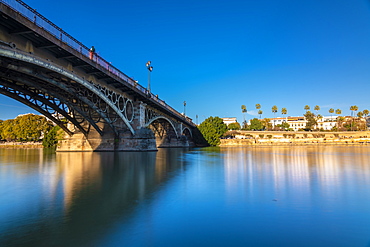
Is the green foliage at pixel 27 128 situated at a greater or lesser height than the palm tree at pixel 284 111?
lesser

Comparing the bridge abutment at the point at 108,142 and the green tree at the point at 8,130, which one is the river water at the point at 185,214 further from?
the green tree at the point at 8,130

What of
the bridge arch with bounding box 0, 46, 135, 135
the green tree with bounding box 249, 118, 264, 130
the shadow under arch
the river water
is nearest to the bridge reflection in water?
the river water

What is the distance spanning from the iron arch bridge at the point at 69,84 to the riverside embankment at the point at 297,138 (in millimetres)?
58172

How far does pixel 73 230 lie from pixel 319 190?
31.1ft

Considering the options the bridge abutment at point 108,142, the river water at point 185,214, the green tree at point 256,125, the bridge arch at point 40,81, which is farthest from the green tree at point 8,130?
the green tree at point 256,125

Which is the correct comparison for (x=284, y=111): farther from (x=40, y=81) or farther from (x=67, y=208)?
(x=67, y=208)

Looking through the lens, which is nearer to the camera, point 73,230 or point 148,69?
point 73,230

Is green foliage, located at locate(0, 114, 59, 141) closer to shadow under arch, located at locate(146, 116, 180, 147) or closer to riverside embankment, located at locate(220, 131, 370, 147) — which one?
shadow under arch, located at locate(146, 116, 180, 147)

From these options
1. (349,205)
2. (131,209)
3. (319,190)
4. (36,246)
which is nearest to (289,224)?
(349,205)

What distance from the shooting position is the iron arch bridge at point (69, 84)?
15.8 metres

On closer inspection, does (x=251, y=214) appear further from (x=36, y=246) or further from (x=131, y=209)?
(x=36, y=246)

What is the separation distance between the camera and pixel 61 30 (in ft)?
62.7

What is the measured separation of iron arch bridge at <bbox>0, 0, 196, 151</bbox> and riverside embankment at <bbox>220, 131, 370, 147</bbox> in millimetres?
58172

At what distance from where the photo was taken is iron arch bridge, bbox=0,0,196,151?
51.9 feet
